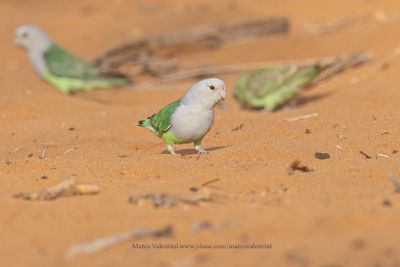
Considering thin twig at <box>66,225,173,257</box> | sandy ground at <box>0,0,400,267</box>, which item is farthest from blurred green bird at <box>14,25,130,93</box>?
thin twig at <box>66,225,173,257</box>

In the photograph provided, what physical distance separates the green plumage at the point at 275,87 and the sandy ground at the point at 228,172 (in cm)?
22

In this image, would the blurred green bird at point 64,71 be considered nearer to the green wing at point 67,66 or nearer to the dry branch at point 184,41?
the green wing at point 67,66

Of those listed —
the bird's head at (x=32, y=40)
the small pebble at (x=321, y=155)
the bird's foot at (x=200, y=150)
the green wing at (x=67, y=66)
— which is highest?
the bird's head at (x=32, y=40)

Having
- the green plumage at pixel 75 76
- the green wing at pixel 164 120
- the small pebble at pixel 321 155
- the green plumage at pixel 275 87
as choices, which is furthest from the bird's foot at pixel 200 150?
the green plumage at pixel 75 76

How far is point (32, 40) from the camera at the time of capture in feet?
36.8

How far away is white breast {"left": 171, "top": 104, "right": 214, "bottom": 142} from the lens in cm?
620

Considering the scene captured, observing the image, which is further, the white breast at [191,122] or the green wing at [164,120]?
the green wing at [164,120]

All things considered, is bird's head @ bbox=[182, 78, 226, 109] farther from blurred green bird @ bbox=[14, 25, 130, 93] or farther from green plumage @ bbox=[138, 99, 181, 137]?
blurred green bird @ bbox=[14, 25, 130, 93]

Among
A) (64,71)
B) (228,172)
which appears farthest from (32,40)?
(228,172)

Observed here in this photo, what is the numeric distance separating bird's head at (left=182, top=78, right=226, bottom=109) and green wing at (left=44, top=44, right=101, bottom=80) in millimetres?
4338

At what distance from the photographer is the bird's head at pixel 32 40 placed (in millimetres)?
11133

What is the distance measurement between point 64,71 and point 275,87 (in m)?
2.81

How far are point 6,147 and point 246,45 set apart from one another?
5.17 m

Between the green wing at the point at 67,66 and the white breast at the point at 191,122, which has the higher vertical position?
the green wing at the point at 67,66
